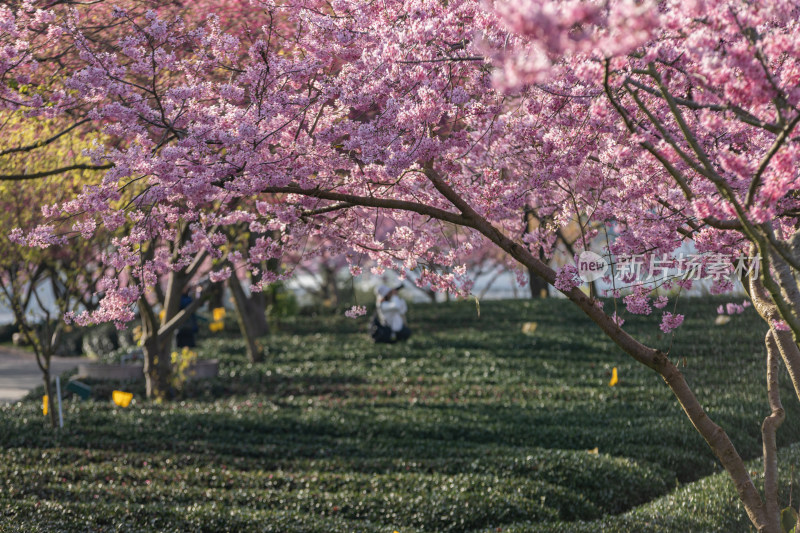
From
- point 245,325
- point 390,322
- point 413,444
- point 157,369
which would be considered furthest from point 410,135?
point 390,322

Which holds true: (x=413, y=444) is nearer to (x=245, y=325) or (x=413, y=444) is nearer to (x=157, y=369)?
(x=157, y=369)

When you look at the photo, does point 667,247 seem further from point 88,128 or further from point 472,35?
point 88,128

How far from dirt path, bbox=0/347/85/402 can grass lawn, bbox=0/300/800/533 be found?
331cm

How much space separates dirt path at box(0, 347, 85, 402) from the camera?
58.6 ft

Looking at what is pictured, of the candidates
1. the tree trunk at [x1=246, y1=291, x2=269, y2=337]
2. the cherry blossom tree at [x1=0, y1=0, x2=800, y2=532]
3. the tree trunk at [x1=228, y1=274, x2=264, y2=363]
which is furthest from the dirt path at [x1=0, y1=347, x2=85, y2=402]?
the cherry blossom tree at [x1=0, y1=0, x2=800, y2=532]

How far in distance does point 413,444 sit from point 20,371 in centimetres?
1467

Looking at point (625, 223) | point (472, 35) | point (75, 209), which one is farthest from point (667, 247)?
point (75, 209)

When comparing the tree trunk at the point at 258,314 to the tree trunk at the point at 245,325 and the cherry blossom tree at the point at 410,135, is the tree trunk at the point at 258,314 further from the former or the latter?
the cherry blossom tree at the point at 410,135

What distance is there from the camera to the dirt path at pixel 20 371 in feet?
58.6

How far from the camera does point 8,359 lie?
2434 centimetres

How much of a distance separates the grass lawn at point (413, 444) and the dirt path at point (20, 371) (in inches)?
130

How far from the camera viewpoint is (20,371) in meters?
21.3

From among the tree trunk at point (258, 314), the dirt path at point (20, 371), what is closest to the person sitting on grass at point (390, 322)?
the tree trunk at point (258, 314)

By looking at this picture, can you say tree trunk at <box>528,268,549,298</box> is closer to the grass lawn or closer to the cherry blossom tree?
the grass lawn
